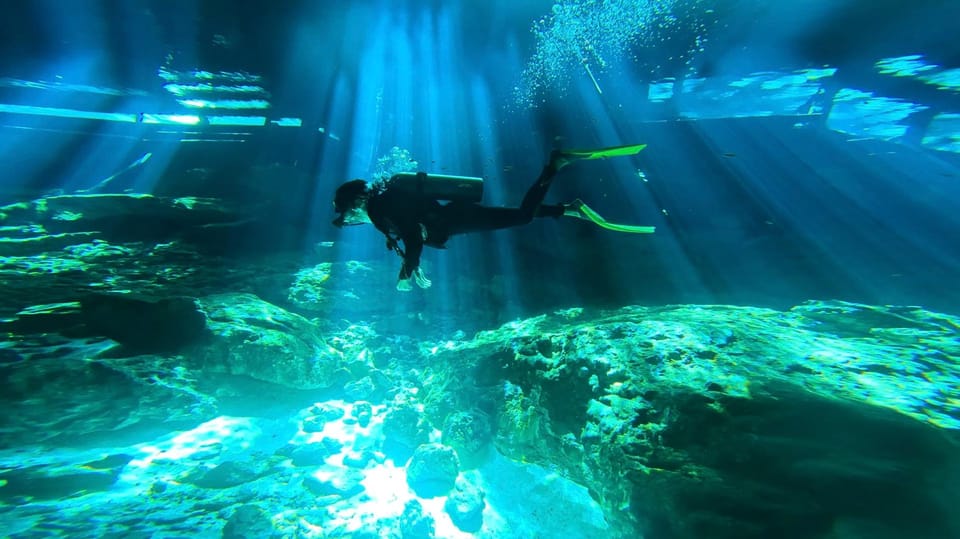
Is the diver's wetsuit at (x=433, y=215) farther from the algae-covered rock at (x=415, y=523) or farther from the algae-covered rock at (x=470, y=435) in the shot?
the algae-covered rock at (x=415, y=523)

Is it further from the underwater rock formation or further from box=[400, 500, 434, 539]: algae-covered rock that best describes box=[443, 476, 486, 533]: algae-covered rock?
the underwater rock formation

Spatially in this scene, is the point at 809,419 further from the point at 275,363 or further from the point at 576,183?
the point at 275,363

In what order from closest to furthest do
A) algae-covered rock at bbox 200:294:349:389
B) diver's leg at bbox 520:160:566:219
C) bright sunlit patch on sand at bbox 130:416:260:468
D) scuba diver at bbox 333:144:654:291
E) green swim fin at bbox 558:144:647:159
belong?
green swim fin at bbox 558:144:647:159 < diver's leg at bbox 520:160:566:219 < scuba diver at bbox 333:144:654:291 < bright sunlit patch on sand at bbox 130:416:260:468 < algae-covered rock at bbox 200:294:349:389

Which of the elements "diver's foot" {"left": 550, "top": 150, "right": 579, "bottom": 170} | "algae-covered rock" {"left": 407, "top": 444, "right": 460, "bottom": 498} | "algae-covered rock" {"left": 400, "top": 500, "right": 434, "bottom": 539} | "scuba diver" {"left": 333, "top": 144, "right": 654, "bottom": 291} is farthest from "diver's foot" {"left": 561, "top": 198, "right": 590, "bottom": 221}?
"algae-covered rock" {"left": 400, "top": 500, "right": 434, "bottom": 539}

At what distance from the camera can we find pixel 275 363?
10.1 meters

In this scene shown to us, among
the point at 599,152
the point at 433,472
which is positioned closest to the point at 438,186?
the point at 599,152

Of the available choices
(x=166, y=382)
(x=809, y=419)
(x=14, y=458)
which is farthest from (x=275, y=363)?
(x=809, y=419)

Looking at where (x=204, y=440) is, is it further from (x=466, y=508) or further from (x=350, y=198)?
(x=350, y=198)

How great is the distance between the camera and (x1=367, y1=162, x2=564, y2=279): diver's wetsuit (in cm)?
502

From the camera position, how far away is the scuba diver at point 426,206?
5.02m

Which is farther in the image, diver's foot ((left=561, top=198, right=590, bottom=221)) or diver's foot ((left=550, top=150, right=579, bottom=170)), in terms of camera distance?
diver's foot ((left=561, top=198, right=590, bottom=221))

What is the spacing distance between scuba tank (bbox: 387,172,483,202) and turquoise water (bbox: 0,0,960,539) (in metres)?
0.05

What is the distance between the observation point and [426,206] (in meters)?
5.16

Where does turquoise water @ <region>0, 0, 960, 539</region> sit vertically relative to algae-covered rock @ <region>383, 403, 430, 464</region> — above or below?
above
